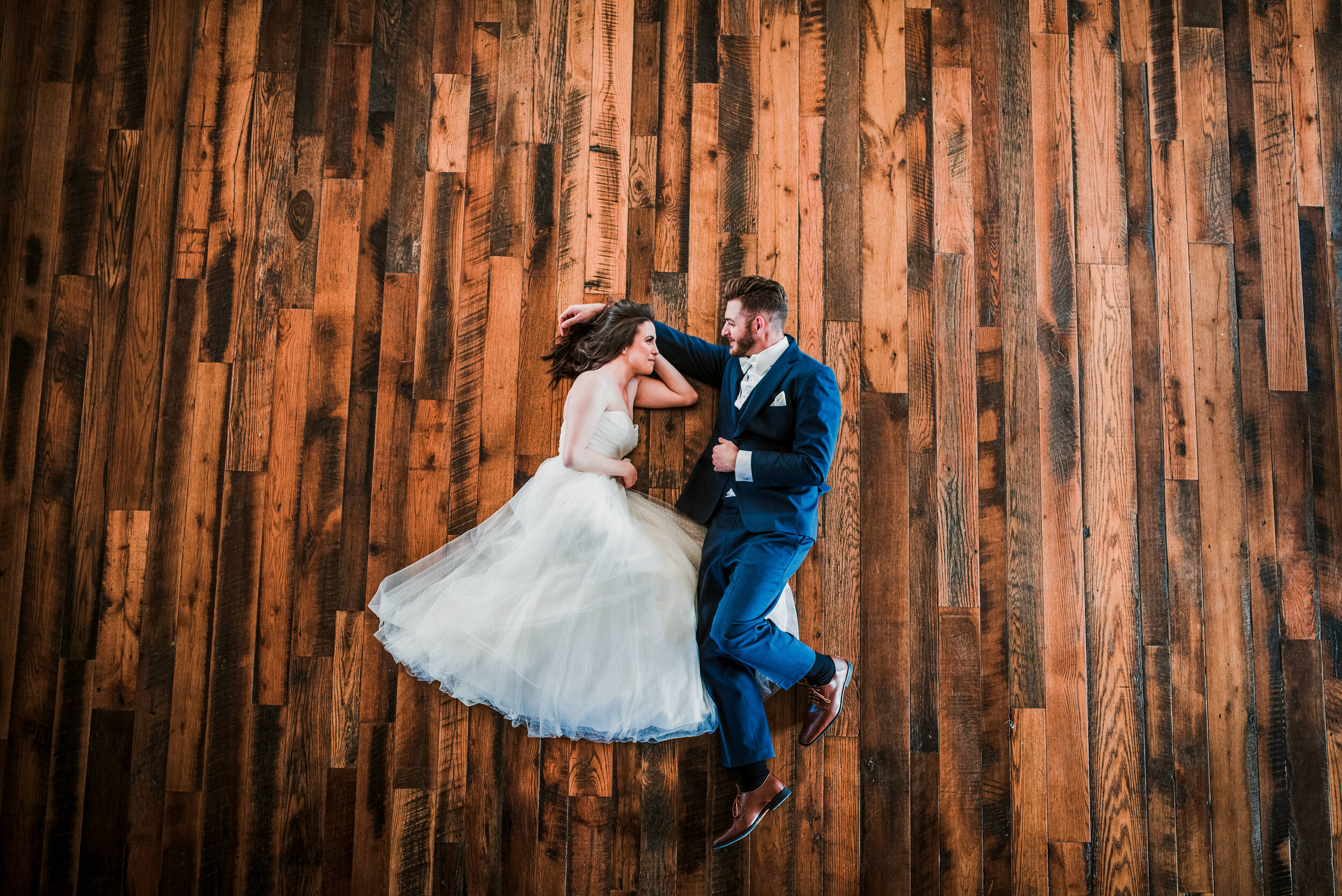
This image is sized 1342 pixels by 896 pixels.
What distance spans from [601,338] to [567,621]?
99 centimetres

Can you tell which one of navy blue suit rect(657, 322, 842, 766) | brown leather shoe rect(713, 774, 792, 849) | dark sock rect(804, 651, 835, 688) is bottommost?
brown leather shoe rect(713, 774, 792, 849)

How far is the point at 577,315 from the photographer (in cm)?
267

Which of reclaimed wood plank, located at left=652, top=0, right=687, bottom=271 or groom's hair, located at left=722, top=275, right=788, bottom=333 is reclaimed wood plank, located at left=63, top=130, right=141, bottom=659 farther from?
groom's hair, located at left=722, top=275, right=788, bottom=333

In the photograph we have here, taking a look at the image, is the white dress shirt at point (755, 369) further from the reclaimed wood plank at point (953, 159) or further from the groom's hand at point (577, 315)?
the reclaimed wood plank at point (953, 159)

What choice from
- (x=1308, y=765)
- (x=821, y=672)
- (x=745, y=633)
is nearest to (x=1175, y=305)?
(x=1308, y=765)

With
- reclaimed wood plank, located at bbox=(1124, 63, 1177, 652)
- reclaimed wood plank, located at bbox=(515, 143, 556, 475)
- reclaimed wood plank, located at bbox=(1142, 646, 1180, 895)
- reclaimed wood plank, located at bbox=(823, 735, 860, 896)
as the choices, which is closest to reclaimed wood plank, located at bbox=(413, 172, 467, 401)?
reclaimed wood plank, located at bbox=(515, 143, 556, 475)

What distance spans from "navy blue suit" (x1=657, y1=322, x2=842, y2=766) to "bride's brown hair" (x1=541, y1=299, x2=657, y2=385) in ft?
1.55

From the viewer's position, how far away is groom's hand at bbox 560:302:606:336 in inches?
104

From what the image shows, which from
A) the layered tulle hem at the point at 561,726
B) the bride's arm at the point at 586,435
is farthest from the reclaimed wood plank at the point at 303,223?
the layered tulle hem at the point at 561,726

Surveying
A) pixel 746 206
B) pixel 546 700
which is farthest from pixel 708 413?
pixel 546 700

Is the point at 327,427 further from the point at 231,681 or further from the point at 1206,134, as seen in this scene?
the point at 1206,134

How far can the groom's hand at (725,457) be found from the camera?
2.40 m

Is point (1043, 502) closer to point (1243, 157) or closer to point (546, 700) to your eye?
point (1243, 157)

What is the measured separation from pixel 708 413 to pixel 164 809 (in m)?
2.43
